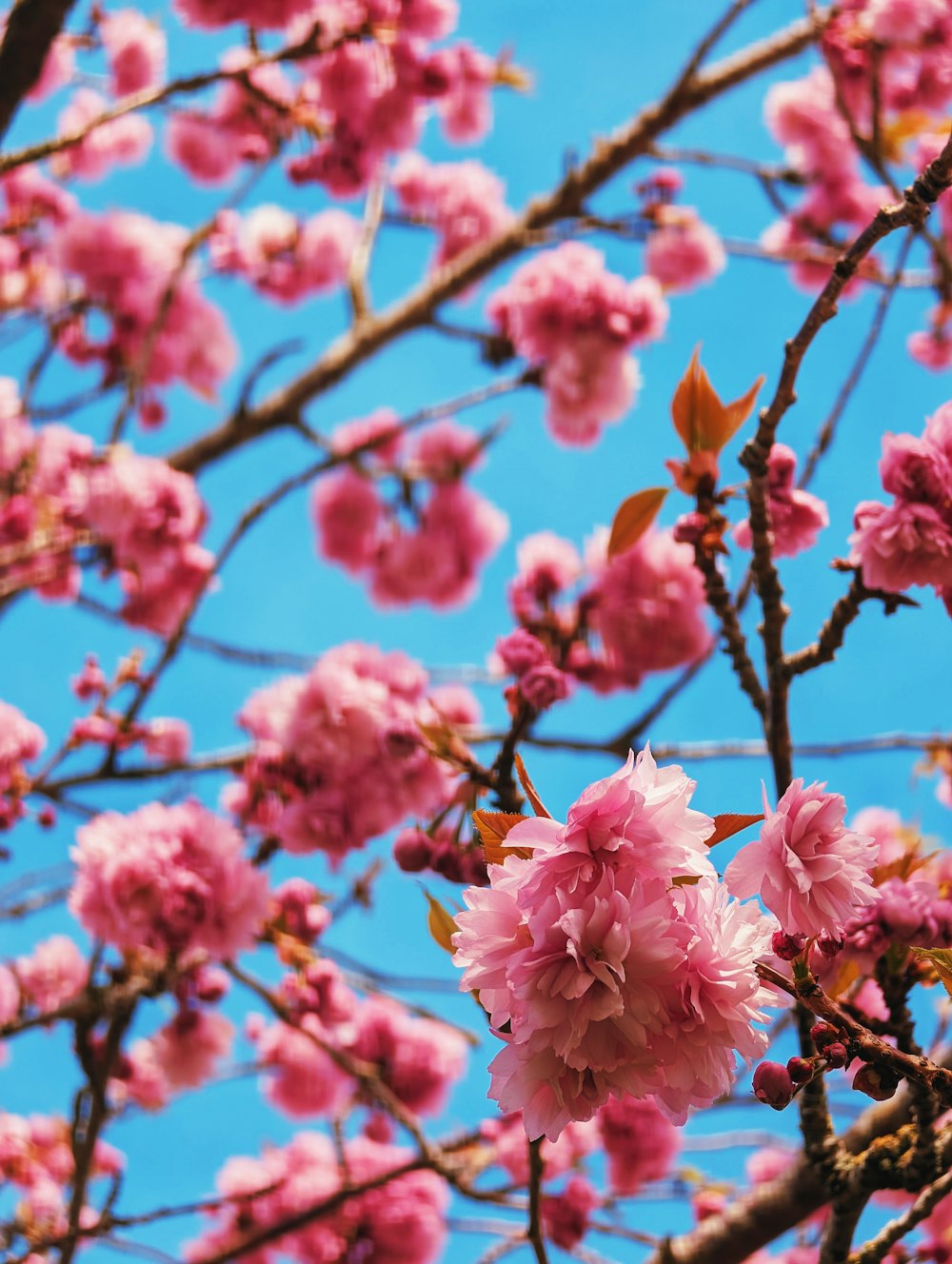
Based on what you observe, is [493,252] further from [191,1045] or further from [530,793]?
[530,793]

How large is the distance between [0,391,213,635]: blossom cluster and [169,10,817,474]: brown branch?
0.32 m

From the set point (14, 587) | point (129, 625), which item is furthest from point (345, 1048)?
point (14, 587)

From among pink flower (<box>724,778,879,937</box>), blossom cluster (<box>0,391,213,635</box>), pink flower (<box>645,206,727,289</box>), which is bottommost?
pink flower (<box>724,778,879,937</box>)

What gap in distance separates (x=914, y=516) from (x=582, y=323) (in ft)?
4.98

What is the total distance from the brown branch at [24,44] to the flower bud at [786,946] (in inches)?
54.7

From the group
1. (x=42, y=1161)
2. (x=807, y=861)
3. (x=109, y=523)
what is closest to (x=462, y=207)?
(x=109, y=523)

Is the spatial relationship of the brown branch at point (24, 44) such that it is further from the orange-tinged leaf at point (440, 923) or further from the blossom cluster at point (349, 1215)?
the blossom cluster at point (349, 1215)

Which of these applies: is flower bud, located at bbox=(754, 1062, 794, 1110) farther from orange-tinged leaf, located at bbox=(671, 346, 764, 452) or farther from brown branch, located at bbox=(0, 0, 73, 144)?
brown branch, located at bbox=(0, 0, 73, 144)

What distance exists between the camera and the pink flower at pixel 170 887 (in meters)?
1.58

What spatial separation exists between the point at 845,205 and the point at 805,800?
3.35 meters

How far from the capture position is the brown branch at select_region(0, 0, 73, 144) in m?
1.36

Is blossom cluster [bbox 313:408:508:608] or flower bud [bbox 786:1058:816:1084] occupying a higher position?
blossom cluster [bbox 313:408:508:608]

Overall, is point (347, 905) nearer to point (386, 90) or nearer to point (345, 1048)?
point (345, 1048)

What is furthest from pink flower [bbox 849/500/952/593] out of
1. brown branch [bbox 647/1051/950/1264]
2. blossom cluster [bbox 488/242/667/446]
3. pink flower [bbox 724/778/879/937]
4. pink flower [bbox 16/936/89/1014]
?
pink flower [bbox 16/936/89/1014]
